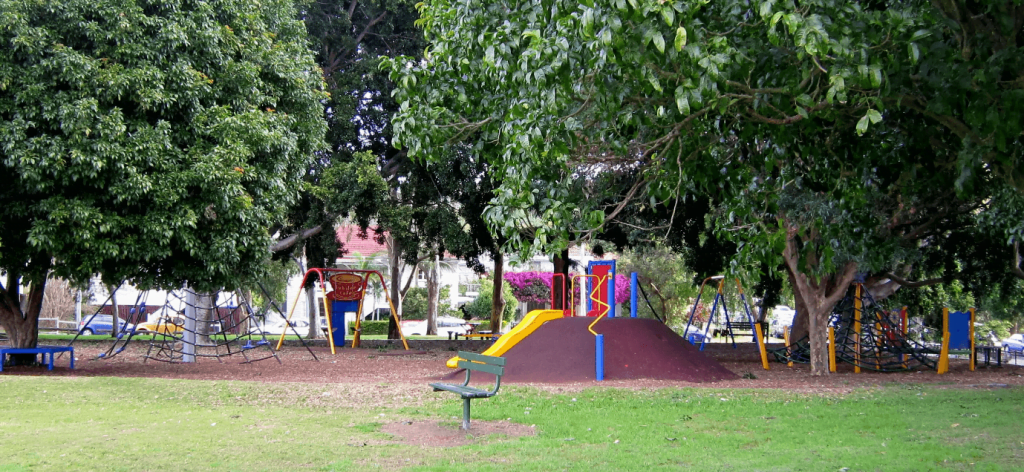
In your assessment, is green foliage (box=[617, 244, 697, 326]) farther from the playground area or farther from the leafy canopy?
the leafy canopy

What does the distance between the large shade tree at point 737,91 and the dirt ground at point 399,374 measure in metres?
3.36

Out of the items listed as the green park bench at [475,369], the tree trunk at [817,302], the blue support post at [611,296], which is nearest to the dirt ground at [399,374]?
the green park bench at [475,369]

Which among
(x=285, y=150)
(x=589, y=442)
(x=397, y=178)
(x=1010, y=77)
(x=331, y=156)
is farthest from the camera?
(x=397, y=178)

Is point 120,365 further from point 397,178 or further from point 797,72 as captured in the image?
point 797,72

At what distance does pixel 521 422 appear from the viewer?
932 centimetres

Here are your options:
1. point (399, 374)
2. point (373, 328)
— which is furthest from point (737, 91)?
point (373, 328)

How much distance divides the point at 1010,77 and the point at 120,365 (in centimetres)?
1754

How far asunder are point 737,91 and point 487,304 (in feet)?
139

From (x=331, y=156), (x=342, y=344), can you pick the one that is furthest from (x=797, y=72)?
(x=342, y=344)

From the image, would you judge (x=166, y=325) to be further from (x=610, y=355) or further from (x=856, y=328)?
(x=856, y=328)

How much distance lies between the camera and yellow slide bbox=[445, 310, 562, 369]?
1546cm

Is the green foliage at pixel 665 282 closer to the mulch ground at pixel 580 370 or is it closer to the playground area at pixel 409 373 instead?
the playground area at pixel 409 373

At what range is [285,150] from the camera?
16.2m

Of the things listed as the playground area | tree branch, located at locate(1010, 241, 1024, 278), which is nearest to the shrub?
the playground area
